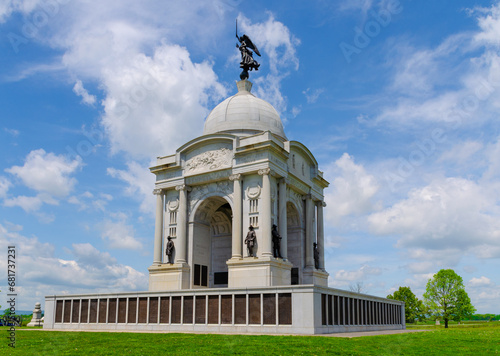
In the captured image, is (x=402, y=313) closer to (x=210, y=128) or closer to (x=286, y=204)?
(x=286, y=204)

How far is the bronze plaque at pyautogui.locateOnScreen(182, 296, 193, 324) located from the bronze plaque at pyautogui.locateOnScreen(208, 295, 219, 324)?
4.89 feet

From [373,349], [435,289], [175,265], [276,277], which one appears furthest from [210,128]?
[435,289]

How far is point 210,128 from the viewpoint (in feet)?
152

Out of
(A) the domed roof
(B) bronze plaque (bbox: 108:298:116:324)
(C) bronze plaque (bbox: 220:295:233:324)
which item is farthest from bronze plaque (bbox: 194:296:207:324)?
(A) the domed roof

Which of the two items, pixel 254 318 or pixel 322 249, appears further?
pixel 322 249

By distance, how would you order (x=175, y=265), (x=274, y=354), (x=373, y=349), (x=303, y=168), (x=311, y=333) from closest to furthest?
(x=274, y=354) < (x=373, y=349) < (x=311, y=333) < (x=175, y=265) < (x=303, y=168)

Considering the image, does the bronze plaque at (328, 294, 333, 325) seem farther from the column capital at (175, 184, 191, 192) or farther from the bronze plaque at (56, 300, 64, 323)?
the bronze plaque at (56, 300, 64, 323)

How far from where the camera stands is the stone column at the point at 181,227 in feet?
133

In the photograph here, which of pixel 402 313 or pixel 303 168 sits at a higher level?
pixel 303 168

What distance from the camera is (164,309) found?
110 ft

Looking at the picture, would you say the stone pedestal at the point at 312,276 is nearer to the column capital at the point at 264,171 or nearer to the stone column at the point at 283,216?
the stone column at the point at 283,216

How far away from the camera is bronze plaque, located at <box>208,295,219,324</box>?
3112 centimetres

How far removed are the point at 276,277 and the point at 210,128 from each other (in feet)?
55.5

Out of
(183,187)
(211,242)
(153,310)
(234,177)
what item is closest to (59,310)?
(153,310)
